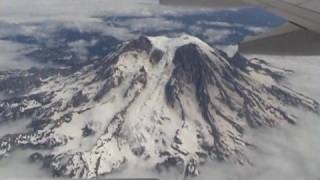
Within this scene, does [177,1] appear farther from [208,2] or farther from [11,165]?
[11,165]

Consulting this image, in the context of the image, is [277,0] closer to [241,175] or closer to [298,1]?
[298,1]

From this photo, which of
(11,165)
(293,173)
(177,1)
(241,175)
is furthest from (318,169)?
(177,1)

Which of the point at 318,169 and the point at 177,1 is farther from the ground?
the point at 177,1

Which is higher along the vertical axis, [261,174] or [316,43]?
[316,43]

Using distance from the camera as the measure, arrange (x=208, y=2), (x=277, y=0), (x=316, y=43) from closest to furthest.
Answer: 1. (x=316, y=43)
2. (x=277, y=0)
3. (x=208, y=2)

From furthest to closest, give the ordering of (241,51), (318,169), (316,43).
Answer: (318,169)
(241,51)
(316,43)

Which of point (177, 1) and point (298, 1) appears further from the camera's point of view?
point (177, 1)

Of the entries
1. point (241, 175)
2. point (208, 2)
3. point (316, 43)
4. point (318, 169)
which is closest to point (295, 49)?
point (316, 43)

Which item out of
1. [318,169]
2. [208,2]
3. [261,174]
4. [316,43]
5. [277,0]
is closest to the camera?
[316,43]

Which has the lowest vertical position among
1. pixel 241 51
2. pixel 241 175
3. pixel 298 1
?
pixel 241 175
